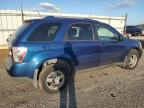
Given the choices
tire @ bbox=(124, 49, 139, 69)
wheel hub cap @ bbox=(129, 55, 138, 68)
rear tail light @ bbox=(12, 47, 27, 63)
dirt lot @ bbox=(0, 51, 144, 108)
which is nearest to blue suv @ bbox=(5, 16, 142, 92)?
rear tail light @ bbox=(12, 47, 27, 63)

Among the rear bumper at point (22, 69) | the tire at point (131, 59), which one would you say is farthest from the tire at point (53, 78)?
the tire at point (131, 59)

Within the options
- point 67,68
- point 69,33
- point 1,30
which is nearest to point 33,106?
point 67,68

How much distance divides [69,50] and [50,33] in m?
0.64

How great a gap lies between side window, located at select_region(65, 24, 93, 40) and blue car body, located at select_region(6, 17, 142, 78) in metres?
0.10

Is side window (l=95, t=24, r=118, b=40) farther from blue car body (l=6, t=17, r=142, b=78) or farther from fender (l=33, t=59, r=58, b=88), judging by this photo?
fender (l=33, t=59, r=58, b=88)

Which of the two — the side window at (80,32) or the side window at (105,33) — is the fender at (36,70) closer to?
the side window at (80,32)

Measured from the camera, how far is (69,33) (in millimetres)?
5137

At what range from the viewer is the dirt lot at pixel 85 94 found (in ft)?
14.2

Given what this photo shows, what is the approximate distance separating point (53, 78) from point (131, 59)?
3.38 metres

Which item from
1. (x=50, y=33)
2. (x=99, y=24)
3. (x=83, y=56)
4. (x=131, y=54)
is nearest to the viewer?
(x=50, y=33)

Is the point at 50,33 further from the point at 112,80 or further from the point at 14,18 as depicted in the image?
the point at 14,18

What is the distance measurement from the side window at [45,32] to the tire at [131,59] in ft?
9.97

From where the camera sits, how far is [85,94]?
4871mm

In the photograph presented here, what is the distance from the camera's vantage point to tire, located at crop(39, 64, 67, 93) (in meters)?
4.75
